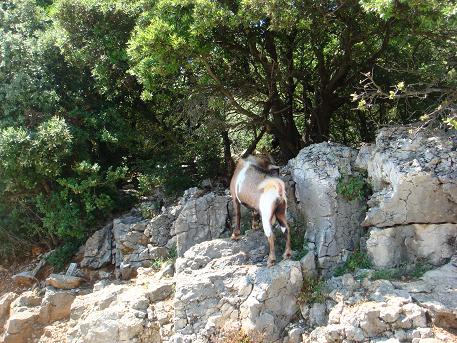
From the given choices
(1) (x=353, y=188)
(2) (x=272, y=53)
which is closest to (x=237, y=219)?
(1) (x=353, y=188)

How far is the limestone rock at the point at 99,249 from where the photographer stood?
33.9ft

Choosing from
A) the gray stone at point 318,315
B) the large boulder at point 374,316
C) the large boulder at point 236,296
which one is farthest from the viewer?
the large boulder at point 236,296

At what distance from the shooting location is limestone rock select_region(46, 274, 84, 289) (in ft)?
32.2

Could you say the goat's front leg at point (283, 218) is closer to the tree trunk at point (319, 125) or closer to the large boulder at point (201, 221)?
the large boulder at point (201, 221)

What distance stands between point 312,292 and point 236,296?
1037 mm

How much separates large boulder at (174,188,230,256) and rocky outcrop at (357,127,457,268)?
96.9 inches

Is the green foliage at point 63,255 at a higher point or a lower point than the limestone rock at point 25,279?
higher

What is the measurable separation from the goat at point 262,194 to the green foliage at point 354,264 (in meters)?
0.74

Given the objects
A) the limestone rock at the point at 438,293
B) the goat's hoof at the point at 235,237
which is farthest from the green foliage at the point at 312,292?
the goat's hoof at the point at 235,237

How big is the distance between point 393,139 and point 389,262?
6.01 ft

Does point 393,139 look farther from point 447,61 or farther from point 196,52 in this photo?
point 196,52

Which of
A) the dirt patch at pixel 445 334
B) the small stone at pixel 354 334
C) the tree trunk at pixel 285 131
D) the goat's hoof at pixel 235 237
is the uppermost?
the tree trunk at pixel 285 131

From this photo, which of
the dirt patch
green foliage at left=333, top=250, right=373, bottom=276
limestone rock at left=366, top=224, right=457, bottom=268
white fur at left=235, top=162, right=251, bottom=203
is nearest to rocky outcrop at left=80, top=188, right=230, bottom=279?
white fur at left=235, top=162, right=251, bottom=203

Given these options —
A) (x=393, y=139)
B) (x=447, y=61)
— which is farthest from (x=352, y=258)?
(x=447, y=61)
